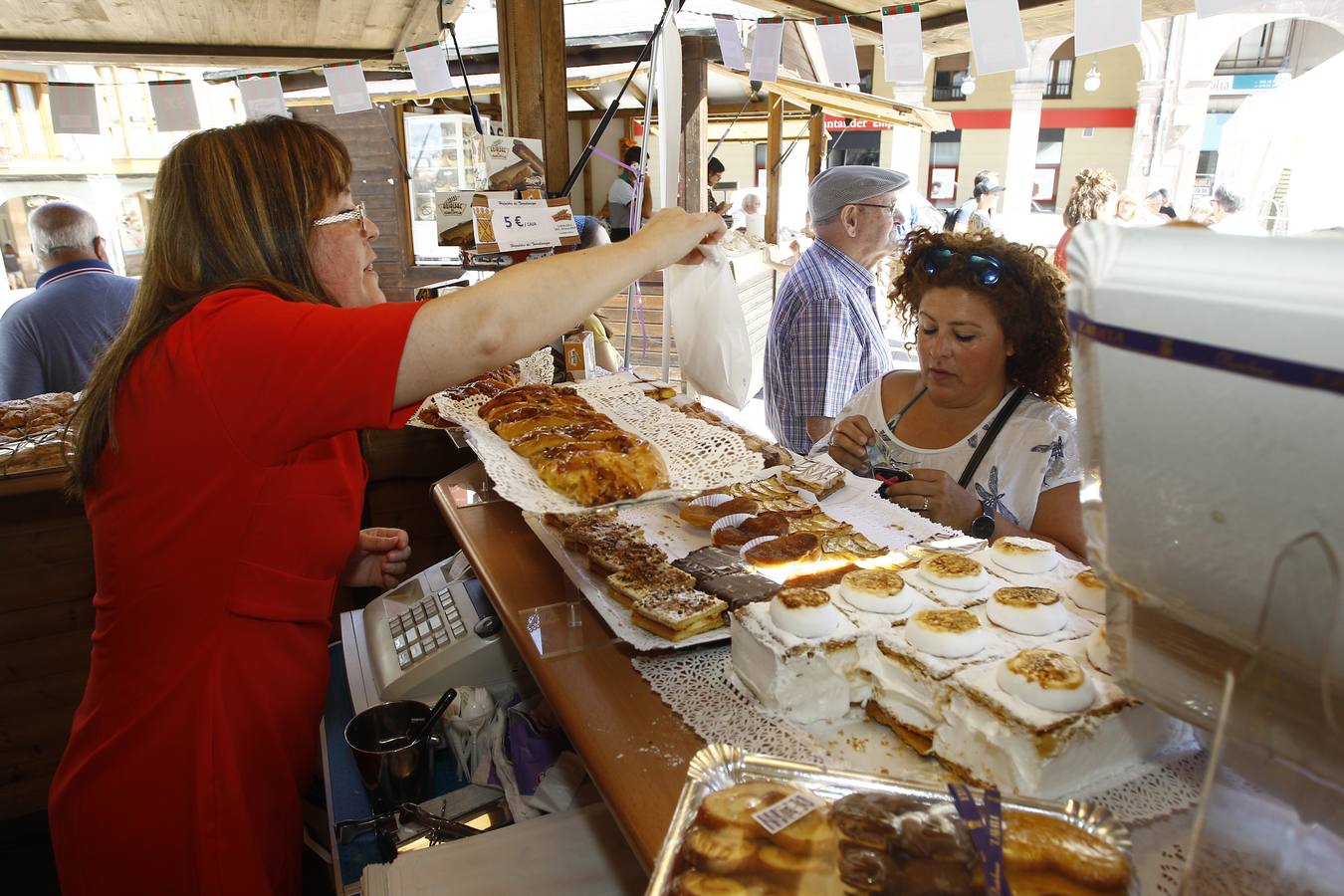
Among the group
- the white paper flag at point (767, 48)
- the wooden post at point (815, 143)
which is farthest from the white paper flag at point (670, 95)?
the wooden post at point (815, 143)

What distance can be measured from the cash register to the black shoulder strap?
1.38m

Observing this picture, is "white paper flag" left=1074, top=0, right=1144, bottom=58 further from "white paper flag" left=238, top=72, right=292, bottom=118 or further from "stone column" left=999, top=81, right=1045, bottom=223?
"stone column" left=999, top=81, right=1045, bottom=223

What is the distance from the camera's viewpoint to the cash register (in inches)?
80.9

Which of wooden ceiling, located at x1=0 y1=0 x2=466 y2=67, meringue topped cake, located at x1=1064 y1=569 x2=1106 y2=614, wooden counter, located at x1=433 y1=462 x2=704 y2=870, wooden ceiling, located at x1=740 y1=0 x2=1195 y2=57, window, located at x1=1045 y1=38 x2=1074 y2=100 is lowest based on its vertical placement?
wooden counter, located at x1=433 y1=462 x2=704 y2=870

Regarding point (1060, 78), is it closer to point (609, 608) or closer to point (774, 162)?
point (774, 162)

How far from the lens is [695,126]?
22.2ft

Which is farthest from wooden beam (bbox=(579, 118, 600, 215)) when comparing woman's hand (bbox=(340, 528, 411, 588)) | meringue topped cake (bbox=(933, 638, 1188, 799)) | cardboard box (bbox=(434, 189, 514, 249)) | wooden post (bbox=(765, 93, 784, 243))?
meringue topped cake (bbox=(933, 638, 1188, 799))

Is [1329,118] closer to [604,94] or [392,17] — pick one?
[604,94]

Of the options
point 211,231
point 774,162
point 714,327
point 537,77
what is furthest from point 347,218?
point 774,162

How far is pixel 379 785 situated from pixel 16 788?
2.44 meters

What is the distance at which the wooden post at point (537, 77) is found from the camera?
3246mm

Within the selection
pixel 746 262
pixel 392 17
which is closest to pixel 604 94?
pixel 746 262

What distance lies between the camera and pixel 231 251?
58.6 inches

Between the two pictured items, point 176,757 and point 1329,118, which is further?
point 1329,118
